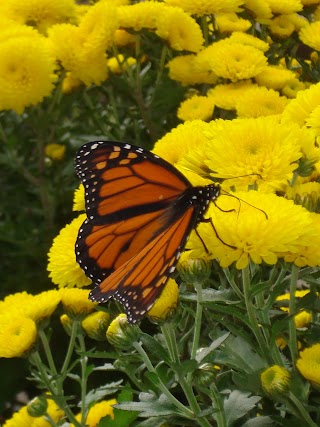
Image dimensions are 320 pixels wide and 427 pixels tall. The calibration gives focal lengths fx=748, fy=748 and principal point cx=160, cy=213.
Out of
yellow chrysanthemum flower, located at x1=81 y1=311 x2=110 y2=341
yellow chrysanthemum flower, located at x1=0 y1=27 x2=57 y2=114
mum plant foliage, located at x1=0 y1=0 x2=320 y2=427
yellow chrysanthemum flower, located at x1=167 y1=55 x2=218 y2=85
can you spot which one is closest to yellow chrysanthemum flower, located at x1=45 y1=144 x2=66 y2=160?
mum plant foliage, located at x1=0 y1=0 x2=320 y2=427

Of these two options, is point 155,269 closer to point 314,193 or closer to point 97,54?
point 314,193

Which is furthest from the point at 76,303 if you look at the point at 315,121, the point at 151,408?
the point at 315,121

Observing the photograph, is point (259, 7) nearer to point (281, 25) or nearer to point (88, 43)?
point (281, 25)

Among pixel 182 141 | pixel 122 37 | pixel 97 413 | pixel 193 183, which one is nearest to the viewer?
pixel 193 183

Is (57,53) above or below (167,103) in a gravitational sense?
above

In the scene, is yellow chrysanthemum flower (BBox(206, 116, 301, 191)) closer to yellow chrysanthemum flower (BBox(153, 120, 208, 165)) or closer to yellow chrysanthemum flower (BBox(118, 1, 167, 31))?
yellow chrysanthemum flower (BBox(153, 120, 208, 165))

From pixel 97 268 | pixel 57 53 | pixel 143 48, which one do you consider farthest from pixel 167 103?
pixel 97 268
